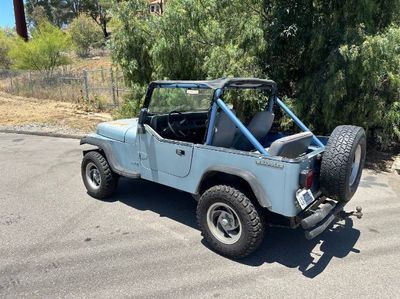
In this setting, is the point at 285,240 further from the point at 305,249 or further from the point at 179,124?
the point at 179,124

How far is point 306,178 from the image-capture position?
3.34 meters

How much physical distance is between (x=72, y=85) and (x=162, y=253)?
1365 cm

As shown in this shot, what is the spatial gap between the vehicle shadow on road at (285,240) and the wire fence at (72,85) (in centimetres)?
591

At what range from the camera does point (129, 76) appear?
9.85m

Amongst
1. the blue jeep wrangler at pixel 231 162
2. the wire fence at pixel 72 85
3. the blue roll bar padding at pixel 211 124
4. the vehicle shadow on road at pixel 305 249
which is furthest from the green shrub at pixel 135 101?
the vehicle shadow on road at pixel 305 249

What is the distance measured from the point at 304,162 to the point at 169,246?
167 cm

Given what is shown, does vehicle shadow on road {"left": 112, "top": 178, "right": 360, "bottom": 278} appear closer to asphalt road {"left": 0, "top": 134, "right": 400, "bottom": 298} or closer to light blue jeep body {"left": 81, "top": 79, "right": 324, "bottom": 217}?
asphalt road {"left": 0, "top": 134, "right": 400, "bottom": 298}

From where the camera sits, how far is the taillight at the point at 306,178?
131 inches

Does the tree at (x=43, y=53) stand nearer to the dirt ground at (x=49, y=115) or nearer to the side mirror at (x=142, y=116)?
the dirt ground at (x=49, y=115)

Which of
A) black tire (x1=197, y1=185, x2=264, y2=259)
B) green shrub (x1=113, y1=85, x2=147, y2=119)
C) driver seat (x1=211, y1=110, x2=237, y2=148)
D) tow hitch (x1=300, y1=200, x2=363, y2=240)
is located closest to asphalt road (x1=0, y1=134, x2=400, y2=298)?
black tire (x1=197, y1=185, x2=264, y2=259)

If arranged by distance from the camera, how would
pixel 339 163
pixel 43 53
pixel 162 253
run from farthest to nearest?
pixel 43 53 < pixel 162 253 < pixel 339 163

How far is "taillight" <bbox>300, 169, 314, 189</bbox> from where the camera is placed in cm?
333

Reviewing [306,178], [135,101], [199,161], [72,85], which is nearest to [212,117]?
[199,161]

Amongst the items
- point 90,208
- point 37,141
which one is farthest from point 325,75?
point 37,141
